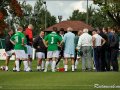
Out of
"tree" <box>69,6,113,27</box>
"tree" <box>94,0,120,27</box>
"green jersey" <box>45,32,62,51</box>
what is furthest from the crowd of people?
"tree" <box>69,6,113,27</box>

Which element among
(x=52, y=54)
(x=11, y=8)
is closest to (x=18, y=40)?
(x=52, y=54)

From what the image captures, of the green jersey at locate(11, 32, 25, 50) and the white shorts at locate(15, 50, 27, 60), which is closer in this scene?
the green jersey at locate(11, 32, 25, 50)

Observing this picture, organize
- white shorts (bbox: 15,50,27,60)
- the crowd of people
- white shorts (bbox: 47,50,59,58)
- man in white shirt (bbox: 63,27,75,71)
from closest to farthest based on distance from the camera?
1. white shorts (bbox: 15,50,27,60)
2. the crowd of people
3. white shorts (bbox: 47,50,59,58)
4. man in white shirt (bbox: 63,27,75,71)

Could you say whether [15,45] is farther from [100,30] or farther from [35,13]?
[35,13]

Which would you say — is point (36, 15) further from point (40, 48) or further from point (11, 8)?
point (40, 48)

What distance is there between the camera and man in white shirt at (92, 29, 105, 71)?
89.6ft

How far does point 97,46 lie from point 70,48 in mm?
1395

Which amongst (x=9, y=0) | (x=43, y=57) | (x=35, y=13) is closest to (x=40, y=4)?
(x=35, y=13)

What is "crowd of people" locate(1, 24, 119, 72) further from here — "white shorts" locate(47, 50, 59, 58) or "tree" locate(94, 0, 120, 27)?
"tree" locate(94, 0, 120, 27)

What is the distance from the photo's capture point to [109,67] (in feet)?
91.6

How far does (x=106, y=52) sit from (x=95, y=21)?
8041 cm

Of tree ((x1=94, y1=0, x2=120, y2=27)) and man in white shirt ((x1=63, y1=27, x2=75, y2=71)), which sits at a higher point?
tree ((x1=94, y1=0, x2=120, y2=27))

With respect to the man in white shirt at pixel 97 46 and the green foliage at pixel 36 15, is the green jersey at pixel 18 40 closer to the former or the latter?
the man in white shirt at pixel 97 46

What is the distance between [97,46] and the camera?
2744 cm
